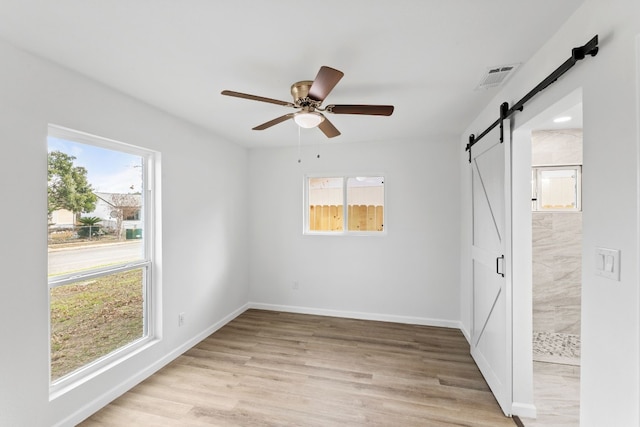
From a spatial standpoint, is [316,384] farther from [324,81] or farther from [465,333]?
[324,81]

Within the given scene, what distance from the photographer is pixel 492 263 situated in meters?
2.55

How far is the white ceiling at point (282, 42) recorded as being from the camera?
4.73 feet

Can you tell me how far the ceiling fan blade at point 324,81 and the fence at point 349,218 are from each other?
2.45 meters

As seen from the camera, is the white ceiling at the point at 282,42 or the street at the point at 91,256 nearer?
the white ceiling at the point at 282,42

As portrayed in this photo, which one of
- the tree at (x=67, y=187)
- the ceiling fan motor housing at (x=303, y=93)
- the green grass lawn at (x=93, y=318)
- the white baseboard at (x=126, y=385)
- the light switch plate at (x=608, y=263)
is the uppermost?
the ceiling fan motor housing at (x=303, y=93)

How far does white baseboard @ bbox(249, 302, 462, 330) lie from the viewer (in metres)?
3.90

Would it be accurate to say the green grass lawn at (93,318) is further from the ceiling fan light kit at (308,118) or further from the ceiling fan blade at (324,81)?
the ceiling fan blade at (324,81)

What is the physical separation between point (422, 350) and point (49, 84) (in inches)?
154

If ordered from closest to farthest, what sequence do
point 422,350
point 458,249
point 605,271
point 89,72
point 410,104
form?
point 605,271, point 89,72, point 410,104, point 422,350, point 458,249

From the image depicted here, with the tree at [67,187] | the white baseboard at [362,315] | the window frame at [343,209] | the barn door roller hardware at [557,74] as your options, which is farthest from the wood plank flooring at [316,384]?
the barn door roller hardware at [557,74]

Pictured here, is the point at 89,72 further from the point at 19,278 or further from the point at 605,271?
the point at 605,271

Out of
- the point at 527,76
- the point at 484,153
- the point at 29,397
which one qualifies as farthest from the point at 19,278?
the point at 484,153

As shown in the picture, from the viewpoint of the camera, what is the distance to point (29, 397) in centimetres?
183

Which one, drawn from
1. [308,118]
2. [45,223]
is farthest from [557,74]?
[45,223]
